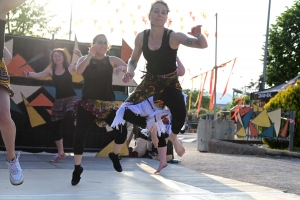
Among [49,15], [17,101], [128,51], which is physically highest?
[49,15]

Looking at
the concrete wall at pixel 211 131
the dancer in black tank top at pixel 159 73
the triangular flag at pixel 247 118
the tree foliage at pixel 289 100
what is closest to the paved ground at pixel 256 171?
the dancer in black tank top at pixel 159 73

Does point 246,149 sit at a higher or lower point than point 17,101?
lower

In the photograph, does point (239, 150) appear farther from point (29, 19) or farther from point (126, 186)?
point (29, 19)

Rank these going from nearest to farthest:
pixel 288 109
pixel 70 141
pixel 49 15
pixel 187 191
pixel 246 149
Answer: pixel 187 191, pixel 70 141, pixel 246 149, pixel 288 109, pixel 49 15

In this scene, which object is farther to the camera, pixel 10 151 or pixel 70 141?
pixel 70 141

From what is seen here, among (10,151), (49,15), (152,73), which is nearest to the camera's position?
(10,151)

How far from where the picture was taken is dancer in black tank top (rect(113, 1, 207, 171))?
6.05 m

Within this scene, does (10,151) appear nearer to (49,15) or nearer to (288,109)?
(288,109)

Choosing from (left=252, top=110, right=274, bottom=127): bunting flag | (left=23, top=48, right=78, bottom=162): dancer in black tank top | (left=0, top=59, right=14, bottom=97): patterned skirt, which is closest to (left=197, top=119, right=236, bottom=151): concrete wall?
(left=252, top=110, right=274, bottom=127): bunting flag

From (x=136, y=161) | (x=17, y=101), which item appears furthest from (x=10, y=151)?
(x=17, y=101)

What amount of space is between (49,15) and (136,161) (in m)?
25.2

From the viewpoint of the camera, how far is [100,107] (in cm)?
633

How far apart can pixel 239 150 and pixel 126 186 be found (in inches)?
317

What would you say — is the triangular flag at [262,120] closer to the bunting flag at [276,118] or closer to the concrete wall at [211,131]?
the bunting flag at [276,118]
